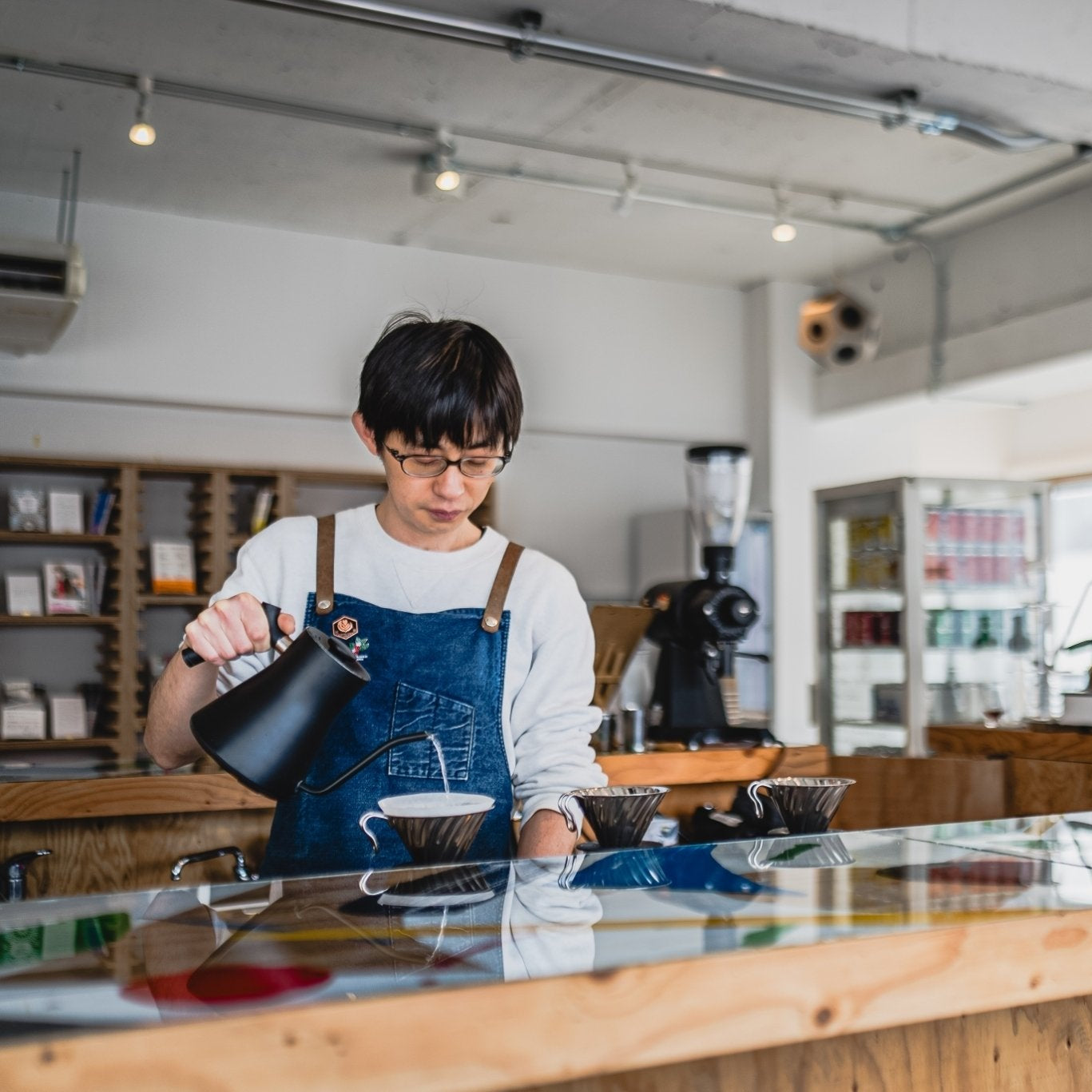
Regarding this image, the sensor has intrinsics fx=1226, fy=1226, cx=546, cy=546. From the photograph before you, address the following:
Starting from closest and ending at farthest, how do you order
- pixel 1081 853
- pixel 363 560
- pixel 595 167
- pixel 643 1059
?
pixel 643 1059 → pixel 1081 853 → pixel 363 560 → pixel 595 167

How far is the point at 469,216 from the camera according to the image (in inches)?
219

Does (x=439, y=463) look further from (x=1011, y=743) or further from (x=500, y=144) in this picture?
(x=500, y=144)

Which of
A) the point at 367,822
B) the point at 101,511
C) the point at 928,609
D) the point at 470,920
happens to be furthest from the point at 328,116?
the point at 470,920

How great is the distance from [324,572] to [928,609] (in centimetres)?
475

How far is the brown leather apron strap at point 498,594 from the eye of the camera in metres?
1.86

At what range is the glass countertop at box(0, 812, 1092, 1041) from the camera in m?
0.98

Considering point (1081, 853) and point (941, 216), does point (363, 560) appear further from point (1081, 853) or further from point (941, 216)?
point (941, 216)

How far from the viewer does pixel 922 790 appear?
11.0 feet

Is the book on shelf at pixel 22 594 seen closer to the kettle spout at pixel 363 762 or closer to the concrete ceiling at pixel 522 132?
the concrete ceiling at pixel 522 132

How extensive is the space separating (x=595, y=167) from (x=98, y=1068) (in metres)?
4.64

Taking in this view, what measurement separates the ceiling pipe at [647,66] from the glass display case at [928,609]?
7.70 feet

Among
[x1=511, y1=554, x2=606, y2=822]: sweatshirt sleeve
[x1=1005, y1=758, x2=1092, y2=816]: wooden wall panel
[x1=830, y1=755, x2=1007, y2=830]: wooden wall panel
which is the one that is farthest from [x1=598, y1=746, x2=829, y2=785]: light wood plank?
[x1=511, y1=554, x2=606, y2=822]: sweatshirt sleeve

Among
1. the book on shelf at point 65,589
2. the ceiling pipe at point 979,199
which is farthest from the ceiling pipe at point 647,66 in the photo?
the book on shelf at point 65,589

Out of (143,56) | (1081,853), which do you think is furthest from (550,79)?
(1081,853)
